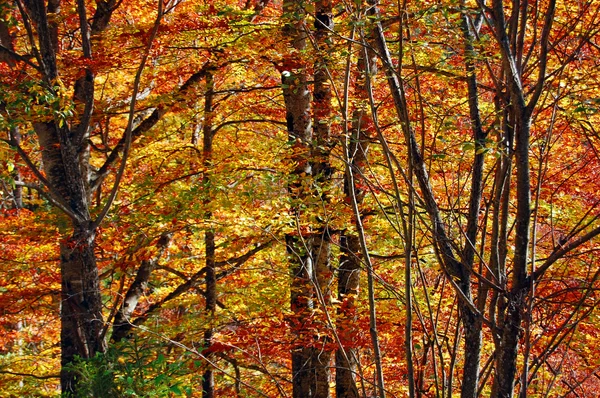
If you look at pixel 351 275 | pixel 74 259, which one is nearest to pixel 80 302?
pixel 74 259

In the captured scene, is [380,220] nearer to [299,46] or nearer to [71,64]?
[299,46]

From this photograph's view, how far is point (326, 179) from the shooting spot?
283 inches

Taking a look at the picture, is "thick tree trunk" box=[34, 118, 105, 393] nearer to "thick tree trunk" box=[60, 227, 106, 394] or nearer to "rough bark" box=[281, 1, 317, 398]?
"thick tree trunk" box=[60, 227, 106, 394]

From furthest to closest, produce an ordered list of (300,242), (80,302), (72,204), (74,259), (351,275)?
(351,275) < (74,259) < (300,242) < (80,302) < (72,204)

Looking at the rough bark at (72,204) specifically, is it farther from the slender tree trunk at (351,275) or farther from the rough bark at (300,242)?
the slender tree trunk at (351,275)

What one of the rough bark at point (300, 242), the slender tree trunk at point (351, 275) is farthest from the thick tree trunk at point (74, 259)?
the slender tree trunk at point (351, 275)

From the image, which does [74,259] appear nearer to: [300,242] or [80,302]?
[80,302]

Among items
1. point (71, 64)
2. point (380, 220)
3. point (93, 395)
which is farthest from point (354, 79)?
point (93, 395)

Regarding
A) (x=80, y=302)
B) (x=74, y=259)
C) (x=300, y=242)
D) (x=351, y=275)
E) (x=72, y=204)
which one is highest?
(x=72, y=204)

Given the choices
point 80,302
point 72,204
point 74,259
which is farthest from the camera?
point 74,259

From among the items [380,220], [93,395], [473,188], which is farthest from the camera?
[380,220]

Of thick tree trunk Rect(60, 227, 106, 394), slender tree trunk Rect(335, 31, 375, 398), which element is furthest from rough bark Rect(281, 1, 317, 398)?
thick tree trunk Rect(60, 227, 106, 394)

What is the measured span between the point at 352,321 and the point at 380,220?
154 centimetres

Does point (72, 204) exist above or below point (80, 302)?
above
